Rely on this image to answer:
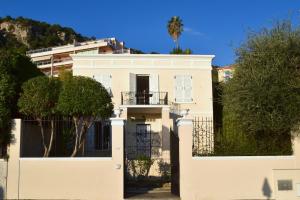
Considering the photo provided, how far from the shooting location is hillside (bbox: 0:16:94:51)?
249 feet

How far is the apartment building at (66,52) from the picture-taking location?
56094mm

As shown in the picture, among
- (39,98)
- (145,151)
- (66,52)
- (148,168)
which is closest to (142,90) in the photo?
(145,151)

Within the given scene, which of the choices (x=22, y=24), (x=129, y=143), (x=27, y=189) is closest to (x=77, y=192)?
(x=27, y=189)

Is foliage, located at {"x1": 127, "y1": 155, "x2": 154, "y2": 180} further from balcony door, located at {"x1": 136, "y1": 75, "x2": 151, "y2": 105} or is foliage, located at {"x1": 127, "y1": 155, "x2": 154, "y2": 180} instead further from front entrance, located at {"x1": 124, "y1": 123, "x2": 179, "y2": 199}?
balcony door, located at {"x1": 136, "y1": 75, "x2": 151, "y2": 105}

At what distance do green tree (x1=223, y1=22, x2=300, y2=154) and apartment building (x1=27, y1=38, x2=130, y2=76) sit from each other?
43.3 meters

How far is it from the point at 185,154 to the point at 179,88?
1027 cm

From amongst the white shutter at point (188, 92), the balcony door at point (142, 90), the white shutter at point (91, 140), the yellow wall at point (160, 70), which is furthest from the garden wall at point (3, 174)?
the white shutter at point (188, 92)

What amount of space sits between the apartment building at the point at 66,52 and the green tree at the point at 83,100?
41371 mm

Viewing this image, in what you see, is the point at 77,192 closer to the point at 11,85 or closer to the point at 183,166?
the point at 183,166

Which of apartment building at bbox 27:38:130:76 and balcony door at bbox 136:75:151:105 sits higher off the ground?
apartment building at bbox 27:38:130:76

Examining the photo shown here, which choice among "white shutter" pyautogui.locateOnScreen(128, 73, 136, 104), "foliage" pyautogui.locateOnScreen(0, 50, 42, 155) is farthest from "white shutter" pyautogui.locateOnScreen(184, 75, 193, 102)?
"foliage" pyautogui.locateOnScreen(0, 50, 42, 155)

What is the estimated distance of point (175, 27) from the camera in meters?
42.2

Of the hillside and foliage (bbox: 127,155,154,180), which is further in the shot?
the hillside

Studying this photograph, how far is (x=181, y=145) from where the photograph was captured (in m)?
12.2
